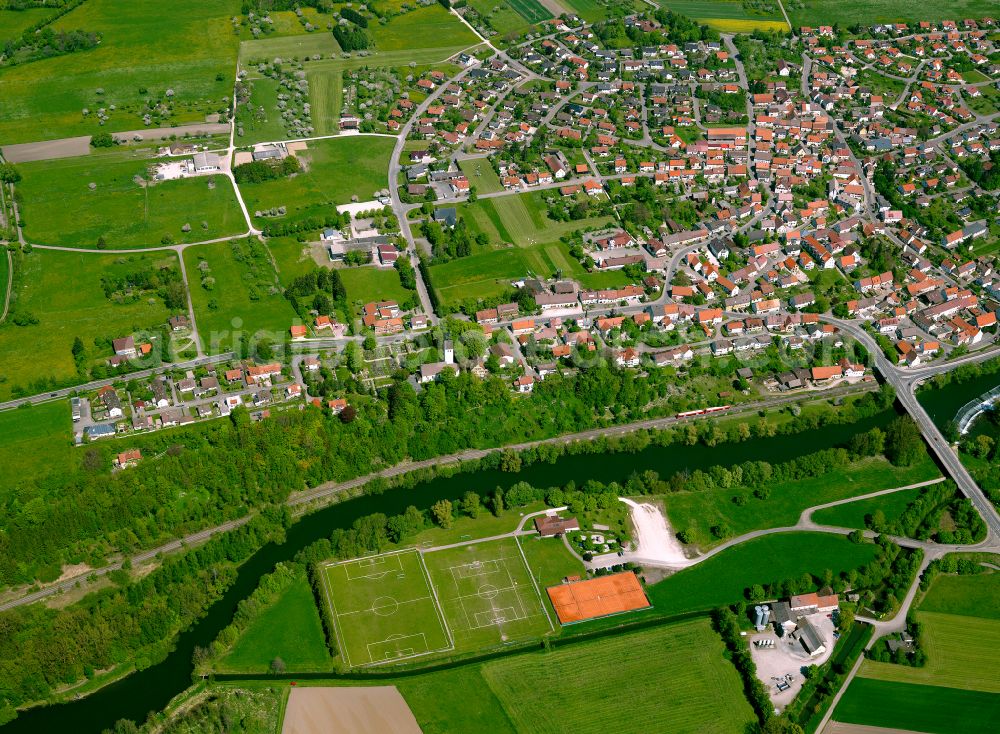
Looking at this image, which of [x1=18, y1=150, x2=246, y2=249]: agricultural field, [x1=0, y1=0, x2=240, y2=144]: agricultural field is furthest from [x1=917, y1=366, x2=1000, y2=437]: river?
[x1=0, y1=0, x2=240, y2=144]: agricultural field

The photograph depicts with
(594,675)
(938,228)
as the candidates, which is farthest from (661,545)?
(938,228)

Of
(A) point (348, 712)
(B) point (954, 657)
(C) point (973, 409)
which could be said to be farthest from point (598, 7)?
(A) point (348, 712)

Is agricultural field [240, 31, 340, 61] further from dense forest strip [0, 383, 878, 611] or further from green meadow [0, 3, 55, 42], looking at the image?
dense forest strip [0, 383, 878, 611]

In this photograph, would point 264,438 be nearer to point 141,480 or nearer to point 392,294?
point 141,480

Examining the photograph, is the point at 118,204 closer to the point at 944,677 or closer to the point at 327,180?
the point at 327,180

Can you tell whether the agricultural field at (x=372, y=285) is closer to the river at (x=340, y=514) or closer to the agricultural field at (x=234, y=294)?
the agricultural field at (x=234, y=294)

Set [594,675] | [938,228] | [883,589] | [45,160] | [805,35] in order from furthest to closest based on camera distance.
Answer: [805,35], [45,160], [938,228], [883,589], [594,675]

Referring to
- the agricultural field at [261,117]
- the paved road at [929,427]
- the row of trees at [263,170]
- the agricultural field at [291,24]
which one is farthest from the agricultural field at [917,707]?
the agricultural field at [291,24]
